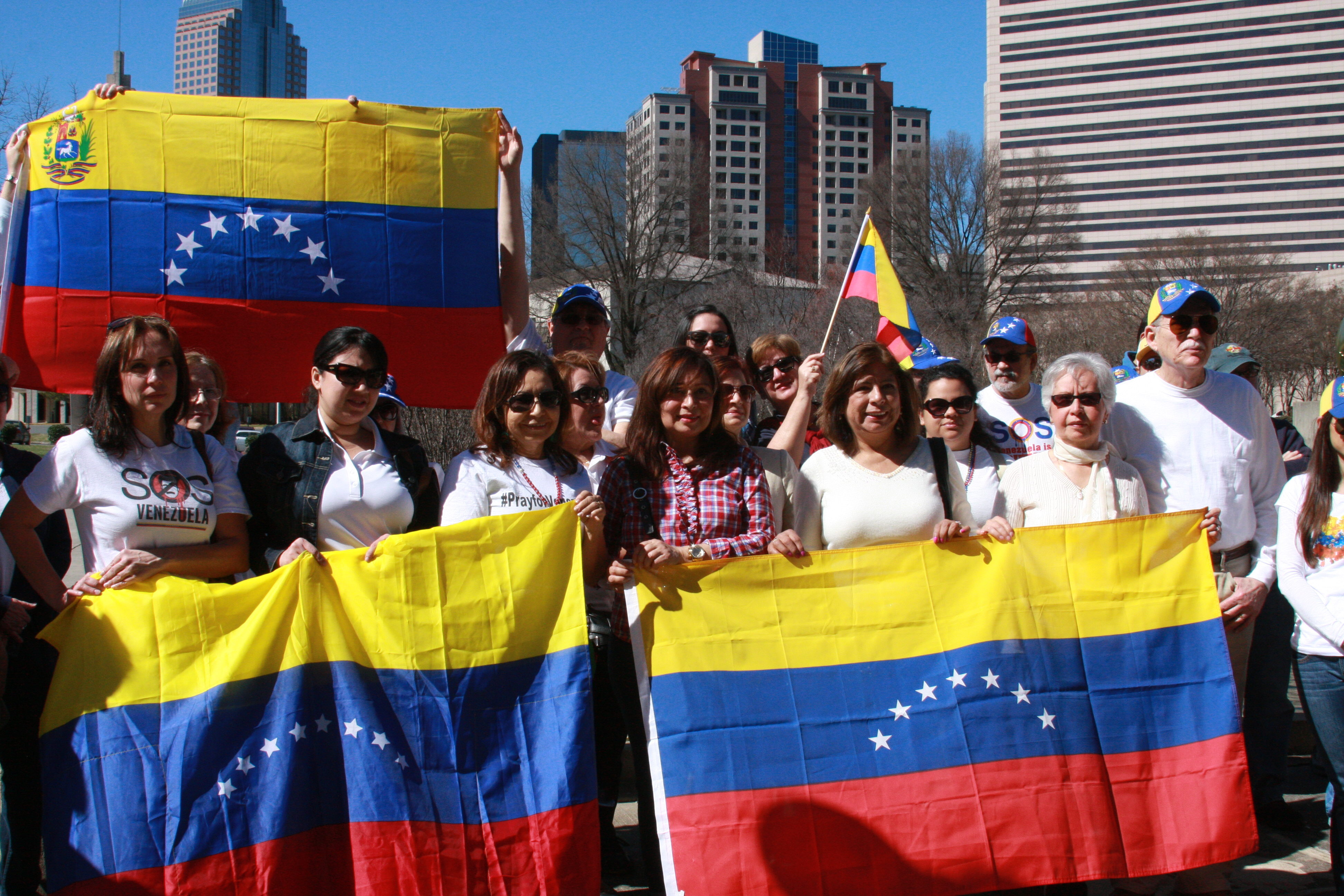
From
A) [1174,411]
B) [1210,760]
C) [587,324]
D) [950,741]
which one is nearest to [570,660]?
[950,741]

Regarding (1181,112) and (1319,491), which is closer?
(1319,491)

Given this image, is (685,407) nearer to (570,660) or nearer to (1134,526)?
(570,660)

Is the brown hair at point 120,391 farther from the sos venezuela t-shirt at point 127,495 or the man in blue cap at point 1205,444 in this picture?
the man in blue cap at point 1205,444

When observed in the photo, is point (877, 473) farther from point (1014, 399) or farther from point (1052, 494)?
point (1014, 399)

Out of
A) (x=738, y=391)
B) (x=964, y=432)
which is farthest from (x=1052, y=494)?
(x=738, y=391)

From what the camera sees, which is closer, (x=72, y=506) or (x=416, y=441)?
(x=72, y=506)

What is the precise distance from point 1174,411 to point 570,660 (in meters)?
2.53

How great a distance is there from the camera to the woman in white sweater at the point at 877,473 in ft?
11.5

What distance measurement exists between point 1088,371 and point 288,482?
9.33 ft

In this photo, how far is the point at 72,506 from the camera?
3145mm

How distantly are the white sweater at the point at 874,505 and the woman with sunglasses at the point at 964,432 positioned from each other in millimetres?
419

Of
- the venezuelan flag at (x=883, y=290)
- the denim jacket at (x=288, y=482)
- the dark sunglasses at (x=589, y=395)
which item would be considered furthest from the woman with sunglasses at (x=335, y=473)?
the venezuelan flag at (x=883, y=290)

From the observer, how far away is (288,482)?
3.35m

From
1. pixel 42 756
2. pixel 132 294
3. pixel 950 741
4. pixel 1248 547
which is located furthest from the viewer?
pixel 132 294
